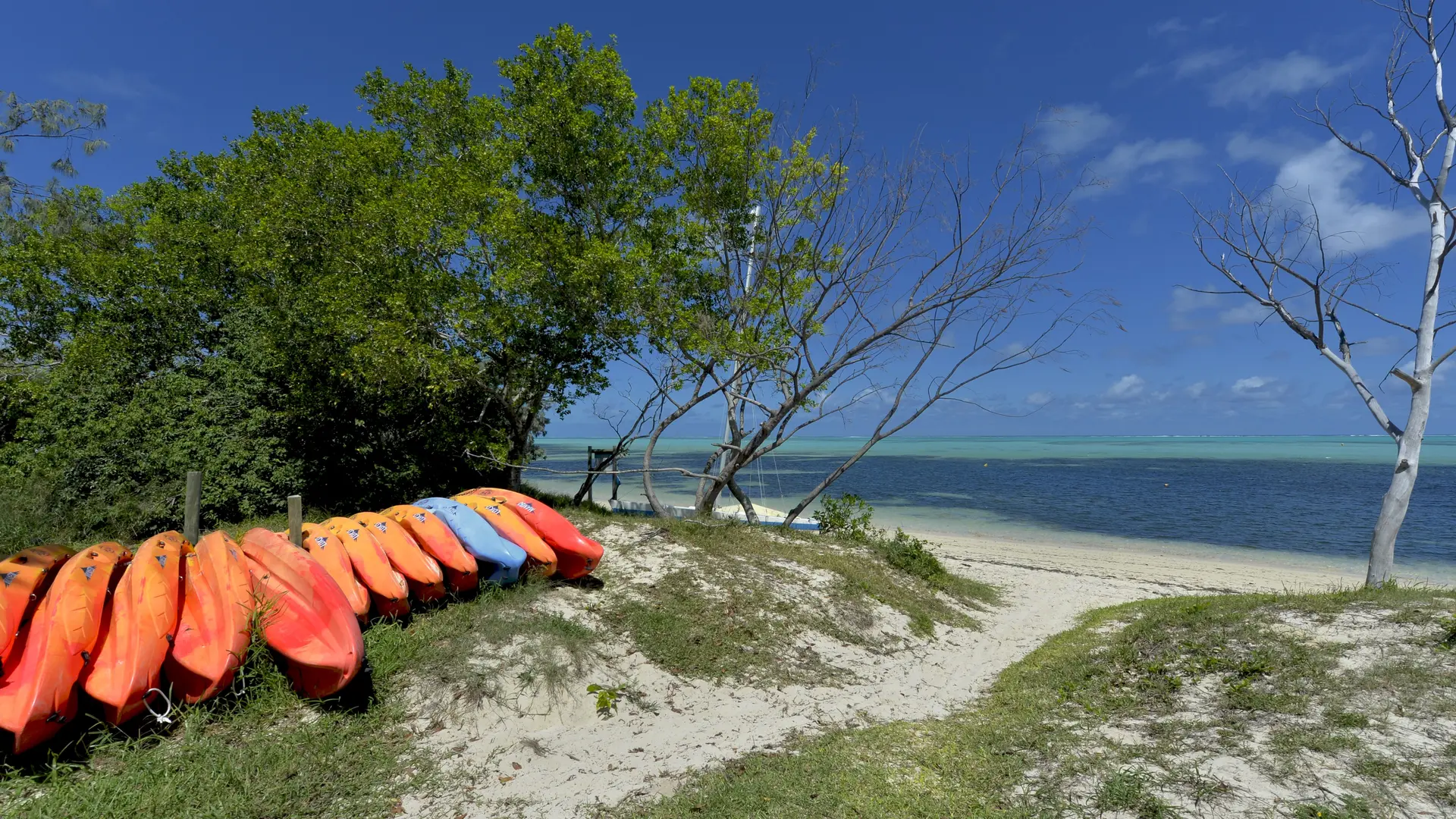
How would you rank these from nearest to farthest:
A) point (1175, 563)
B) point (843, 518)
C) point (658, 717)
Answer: point (658, 717)
point (843, 518)
point (1175, 563)

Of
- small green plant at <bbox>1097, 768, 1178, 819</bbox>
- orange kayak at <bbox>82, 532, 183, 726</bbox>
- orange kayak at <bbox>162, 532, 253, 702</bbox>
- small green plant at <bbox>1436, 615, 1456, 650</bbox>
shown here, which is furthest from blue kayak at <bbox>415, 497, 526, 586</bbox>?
small green plant at <bbox>1436, 615, 1456, 650</bbox>

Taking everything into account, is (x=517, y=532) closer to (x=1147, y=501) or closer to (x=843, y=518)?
(x=843, y=518)

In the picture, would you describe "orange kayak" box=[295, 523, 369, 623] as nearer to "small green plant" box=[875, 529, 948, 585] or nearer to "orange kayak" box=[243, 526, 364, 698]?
"orange kayak" box=[243, 526, 364, 698]

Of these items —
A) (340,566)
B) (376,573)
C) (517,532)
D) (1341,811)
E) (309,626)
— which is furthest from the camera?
(517,532)

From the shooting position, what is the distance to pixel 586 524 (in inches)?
406

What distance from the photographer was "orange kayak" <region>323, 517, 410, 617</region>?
6.19 meters

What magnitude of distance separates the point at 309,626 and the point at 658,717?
9.21ft

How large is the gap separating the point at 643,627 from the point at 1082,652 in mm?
4728

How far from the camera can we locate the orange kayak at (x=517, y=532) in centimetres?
737

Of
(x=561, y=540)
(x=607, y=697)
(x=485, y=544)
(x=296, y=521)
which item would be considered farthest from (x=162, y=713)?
(x=561, y=540)

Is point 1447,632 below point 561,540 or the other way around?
the other way around

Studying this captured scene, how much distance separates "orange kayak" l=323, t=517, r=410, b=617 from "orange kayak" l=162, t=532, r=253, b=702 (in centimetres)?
110

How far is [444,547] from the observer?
22.3 feet

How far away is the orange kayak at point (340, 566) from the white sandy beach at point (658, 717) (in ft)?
5.07
